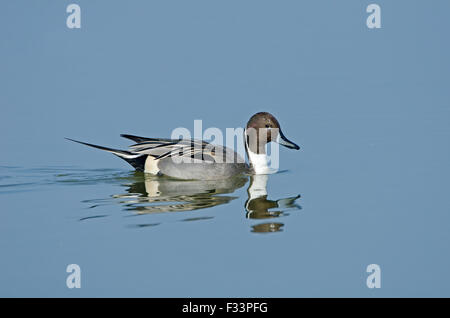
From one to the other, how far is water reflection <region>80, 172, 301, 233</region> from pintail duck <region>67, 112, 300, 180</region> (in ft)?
0.44

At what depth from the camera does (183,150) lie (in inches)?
388

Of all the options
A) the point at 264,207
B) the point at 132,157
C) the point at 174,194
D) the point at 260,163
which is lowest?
the point at 264,207

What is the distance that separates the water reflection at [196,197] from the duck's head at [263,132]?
56 cm

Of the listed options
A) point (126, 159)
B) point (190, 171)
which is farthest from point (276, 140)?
point (126, 159)

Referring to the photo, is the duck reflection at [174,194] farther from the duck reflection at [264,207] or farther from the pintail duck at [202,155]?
the duck reflection at [264,207]

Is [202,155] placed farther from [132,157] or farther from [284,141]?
[284,141]

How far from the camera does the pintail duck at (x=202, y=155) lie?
969 centimetres

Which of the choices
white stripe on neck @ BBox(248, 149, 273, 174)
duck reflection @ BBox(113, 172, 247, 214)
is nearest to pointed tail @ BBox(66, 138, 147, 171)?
duck reflection @ BBox(113, 172, 247, 214)

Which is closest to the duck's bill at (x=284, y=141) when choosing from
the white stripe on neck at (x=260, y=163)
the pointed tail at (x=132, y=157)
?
the white stripe on neck at (x=260, y=163)

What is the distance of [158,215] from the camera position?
743 cm

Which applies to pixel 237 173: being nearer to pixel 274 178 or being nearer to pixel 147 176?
pixel 274 178

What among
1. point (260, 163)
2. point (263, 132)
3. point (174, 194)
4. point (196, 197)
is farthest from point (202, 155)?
point (196, 197)

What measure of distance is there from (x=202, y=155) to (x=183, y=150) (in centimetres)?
32

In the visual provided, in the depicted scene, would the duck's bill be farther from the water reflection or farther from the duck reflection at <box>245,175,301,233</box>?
the duck reflection at <box>245,175,301,233</box>
